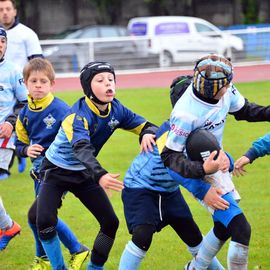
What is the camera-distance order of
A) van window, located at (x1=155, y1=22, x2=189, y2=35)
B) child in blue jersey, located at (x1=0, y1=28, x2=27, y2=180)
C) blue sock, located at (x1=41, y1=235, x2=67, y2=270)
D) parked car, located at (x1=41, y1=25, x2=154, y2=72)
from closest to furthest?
blue sock, located at (x1=41, y1=235, x2=67, y2=270) → child in blue jersey, located at (x1=0, y1=28, x2=27, y2=180) → parked car, located at (x1=41, y1=25, x2=154, y2=72) → van window, located at (x1=155, y1=22, x2=189, y2=35)

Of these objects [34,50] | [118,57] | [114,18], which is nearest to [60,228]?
[34,50]

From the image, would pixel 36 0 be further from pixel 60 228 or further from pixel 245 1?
pixel 60 228

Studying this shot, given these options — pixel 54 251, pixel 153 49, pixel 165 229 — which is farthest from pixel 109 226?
pixel 153 49

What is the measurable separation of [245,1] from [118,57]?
51.8 ft

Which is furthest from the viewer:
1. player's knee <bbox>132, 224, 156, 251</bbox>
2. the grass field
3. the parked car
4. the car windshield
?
the car windshield

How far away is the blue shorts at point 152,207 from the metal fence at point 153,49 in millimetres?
19858

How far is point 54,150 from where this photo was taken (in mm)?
6137

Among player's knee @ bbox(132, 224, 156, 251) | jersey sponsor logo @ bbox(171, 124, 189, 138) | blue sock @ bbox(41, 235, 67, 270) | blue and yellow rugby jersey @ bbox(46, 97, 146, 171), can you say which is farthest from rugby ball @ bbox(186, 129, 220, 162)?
blue sock @ bbox(41, 235, 67, 270)

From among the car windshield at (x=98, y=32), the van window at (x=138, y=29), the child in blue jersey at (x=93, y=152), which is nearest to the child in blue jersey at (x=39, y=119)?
the child in blue jersey at (x=93, y=152)

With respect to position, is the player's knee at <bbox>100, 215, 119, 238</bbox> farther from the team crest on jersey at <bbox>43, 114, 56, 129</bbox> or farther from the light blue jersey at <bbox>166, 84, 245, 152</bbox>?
the light blue jersey at <bbox>166, 84, 245, 152</bbox>

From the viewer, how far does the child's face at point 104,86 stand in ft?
19.2

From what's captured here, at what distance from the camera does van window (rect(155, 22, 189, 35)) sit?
2928 cm

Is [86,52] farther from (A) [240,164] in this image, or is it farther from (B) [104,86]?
(A) [240,164]

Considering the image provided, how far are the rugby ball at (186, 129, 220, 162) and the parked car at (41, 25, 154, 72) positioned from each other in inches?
799
